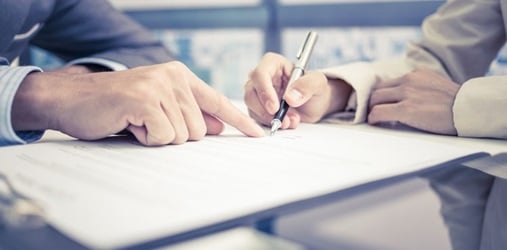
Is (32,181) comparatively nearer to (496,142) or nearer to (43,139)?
(43,139)

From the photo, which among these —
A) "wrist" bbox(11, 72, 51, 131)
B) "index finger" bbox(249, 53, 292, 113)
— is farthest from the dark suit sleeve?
"wrist" bbox(11, 72, 51, 131)

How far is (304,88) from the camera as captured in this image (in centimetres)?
71

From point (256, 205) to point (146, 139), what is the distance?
245mm

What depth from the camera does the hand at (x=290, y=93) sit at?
2.28 ft

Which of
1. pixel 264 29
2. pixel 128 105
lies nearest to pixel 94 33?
pixel 128 105

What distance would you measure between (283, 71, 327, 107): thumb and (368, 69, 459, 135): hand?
9cm

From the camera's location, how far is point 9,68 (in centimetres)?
58

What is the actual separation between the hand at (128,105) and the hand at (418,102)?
0.76 ft

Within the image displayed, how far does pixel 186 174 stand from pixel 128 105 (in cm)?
15

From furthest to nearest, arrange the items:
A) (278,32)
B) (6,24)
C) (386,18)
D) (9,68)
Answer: (278,32)
(386,18)
(6,24)
(9,68)

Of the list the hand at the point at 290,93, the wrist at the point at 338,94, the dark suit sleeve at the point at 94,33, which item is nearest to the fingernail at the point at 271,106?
the hand at the point at 290,93

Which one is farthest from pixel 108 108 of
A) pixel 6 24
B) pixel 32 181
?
pixel 6 24

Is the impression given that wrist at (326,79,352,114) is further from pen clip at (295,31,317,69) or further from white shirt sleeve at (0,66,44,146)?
white shirt sleeve at (0,66,44,146)

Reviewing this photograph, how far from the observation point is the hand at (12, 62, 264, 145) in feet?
1.71
